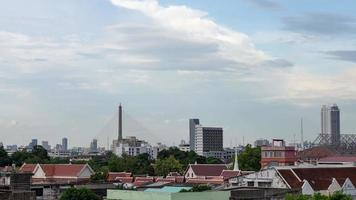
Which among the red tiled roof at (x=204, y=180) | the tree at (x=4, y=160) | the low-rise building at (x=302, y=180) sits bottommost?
the red tiled roof at (x=204, y=180)

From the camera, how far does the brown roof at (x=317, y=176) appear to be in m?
53.6

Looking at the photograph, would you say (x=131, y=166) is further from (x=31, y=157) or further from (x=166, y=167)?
(x=31, y=157)

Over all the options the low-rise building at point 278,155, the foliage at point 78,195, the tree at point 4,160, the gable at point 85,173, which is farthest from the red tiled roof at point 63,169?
the foliage at point 78,195

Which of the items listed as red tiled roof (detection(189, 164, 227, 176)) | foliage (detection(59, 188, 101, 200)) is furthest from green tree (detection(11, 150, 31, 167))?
foliage (detection(59, 188, 101, 200))

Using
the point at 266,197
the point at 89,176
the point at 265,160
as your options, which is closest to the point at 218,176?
the point at 265,160

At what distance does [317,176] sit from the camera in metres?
55.5

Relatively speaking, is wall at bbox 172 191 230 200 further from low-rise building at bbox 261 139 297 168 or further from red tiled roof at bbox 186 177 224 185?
low-rise building at bbox 261 139 297 168

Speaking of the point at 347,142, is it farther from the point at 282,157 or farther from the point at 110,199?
the point at 110,199

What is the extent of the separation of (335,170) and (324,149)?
165ft

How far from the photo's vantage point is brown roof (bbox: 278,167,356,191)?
53.6m

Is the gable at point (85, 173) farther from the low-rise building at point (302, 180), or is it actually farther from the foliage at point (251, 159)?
the low-rise building at point (302, 180)

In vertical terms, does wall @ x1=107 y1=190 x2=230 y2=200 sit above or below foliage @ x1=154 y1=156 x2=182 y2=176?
below

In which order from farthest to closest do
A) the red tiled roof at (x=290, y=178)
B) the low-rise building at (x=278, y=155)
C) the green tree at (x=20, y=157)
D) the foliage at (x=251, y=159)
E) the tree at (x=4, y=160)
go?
the green tree at (x=20, y=157)
the tree at (x=4, y=160)
the foliage at (x=251, y=159)
the low-rise building at (x=278, y=155)
the red tiled roof at (x=290, y=178)

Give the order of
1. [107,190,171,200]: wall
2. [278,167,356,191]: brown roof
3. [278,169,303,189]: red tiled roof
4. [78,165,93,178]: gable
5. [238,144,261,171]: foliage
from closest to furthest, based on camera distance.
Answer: [107,190,171,200]: wall < [278,169,303,189]: red tiled roof < [278,167,356,191]: brown roof < [78,165,93,178]: gable < [238,144,261,171]: foliage
